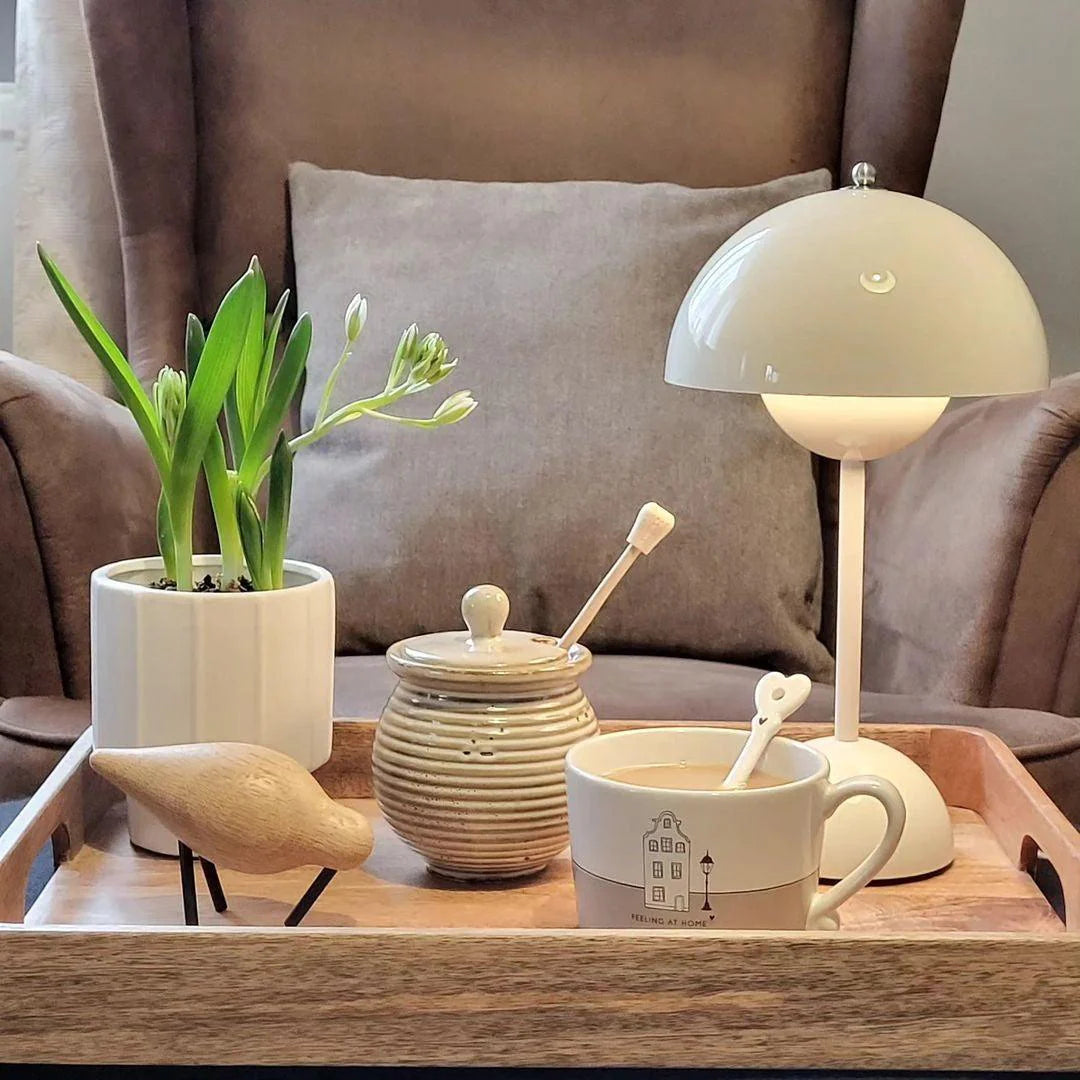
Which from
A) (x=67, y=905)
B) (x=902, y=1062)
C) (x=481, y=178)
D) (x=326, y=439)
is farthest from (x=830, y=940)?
(x=481, y=178)

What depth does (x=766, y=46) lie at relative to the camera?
1.74 m

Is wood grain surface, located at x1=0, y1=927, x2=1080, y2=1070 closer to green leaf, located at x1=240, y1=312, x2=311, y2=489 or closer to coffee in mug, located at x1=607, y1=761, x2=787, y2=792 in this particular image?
coffee in mug, located at x1=607, y1=761, x2=787, y2=792

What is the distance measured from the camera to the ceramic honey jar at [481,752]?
82 cm

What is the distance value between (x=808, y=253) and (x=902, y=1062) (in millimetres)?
427

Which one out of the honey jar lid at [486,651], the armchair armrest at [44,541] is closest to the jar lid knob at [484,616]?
the honey jar lid at [486,651]

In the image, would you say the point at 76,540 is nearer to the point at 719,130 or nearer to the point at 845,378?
the point at 845,378

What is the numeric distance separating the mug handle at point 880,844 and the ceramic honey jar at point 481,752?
155mm

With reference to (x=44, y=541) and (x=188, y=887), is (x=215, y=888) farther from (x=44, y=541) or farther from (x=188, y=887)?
(x=44, y=541)

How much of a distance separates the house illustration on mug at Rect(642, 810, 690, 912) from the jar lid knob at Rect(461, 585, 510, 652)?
0.60ft

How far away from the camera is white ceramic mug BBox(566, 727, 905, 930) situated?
696mm

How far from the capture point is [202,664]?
0.85 m

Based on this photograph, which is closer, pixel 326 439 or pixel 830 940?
pixel 830 940

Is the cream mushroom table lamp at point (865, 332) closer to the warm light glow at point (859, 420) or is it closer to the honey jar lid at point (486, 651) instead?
the warm light glow at point (859, 420)

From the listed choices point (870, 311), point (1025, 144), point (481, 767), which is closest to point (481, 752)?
point (481, 767)
